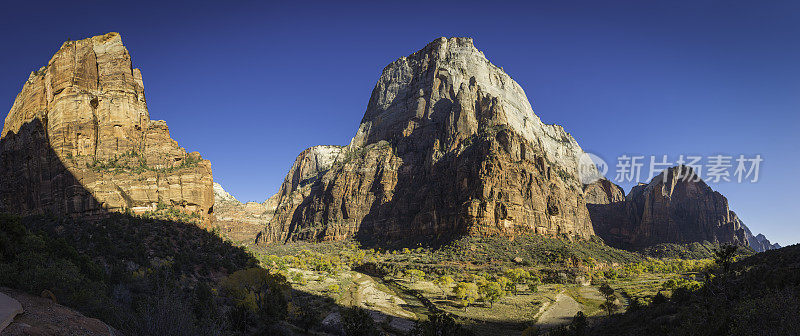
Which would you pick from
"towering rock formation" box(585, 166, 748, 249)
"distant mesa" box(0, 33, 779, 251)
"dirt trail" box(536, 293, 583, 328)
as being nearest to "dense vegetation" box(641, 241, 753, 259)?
"towering rock formation" box(585, 166, 748, 249)

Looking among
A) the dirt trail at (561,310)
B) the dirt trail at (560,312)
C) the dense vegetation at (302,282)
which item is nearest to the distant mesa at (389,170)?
the dense vegetation at (302,282)

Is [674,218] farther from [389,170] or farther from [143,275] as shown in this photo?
[143,275]

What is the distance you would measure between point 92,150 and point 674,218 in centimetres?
19705

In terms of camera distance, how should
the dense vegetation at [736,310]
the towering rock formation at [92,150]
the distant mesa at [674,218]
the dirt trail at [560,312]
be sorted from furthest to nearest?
the distant mesa at [674,218]
the towering rock formation at [92,150]
the dirt trail at [560,312]
the dense vegetation at [736,310]

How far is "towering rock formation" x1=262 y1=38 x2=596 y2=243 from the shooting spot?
379ft

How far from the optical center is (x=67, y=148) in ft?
161

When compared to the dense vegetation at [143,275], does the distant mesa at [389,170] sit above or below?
above

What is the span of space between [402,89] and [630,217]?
12796 centimetres

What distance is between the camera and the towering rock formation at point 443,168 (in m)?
116

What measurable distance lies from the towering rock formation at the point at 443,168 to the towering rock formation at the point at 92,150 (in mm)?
76982

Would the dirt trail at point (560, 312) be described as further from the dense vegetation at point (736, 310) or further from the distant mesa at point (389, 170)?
the distant mesa at point (389, 170)

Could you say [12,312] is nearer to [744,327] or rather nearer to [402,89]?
[744,327]

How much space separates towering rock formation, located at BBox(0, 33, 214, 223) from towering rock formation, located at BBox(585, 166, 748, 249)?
565ft

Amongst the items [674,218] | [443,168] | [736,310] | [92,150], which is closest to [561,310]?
[736,310]
